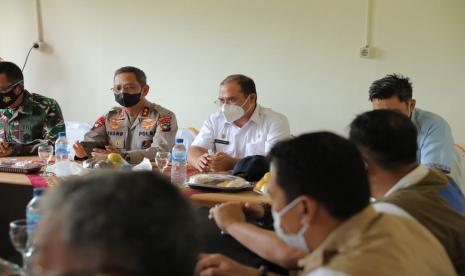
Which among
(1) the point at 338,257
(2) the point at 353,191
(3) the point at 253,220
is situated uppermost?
(2) the point at 353,191

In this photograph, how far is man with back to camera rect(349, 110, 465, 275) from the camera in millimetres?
1357

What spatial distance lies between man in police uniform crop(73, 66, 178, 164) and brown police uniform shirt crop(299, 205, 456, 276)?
6.85 ft

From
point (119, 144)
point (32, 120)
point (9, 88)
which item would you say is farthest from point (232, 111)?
point (9, 88)

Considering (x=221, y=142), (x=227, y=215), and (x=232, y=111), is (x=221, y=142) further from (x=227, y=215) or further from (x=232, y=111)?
(x=227, y=215)

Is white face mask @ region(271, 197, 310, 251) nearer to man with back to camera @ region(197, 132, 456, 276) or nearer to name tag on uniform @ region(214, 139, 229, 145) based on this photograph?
man with back to camera @ region(197, 132, 456, 276)

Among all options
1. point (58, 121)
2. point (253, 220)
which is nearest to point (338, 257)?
point (253, 220)

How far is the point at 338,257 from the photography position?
3.35 feet

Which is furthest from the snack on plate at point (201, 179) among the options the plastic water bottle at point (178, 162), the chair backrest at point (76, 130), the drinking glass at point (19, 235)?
the chair backrest at point (76, 130)

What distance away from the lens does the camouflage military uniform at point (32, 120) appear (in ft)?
10.9

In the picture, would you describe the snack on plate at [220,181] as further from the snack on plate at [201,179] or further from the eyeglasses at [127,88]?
the eyeglasses at [127,88]

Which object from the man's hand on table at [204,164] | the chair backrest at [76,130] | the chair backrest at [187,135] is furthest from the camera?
the chair backrest at [76,130]

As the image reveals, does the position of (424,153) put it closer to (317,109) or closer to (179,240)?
(317,109)

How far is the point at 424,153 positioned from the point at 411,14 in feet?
4.59

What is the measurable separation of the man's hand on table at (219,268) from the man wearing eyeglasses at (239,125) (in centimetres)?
165
